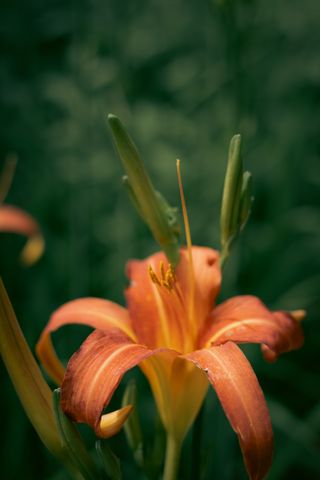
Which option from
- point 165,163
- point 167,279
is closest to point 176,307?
point 167,279

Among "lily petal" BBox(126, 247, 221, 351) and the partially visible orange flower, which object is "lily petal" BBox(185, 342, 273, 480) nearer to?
A: the partially visible orange flower

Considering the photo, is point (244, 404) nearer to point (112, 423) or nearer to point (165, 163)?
point (112, 423)

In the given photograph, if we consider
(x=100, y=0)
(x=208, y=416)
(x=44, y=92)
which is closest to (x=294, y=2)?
(x=100, y=0)

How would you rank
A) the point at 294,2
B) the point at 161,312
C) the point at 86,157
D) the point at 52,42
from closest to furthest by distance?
the point at 161,312, the point at 86,157, the point at 294,2, the point at 52,42

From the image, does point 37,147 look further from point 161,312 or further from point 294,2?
point 161,312

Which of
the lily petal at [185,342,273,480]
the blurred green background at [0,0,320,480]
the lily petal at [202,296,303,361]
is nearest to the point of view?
the lily petal at [185,342,273,480]

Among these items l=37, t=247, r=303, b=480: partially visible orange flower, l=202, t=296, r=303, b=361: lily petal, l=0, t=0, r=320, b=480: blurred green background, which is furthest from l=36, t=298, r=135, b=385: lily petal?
l=0, t=0, r=320, b=480: blurred green background
